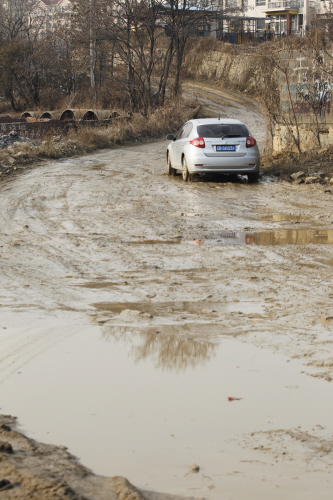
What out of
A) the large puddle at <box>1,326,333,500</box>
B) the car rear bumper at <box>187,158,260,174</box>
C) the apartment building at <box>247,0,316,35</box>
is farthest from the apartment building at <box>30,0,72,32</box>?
the large puddle at <box>1,326,333,500</box>

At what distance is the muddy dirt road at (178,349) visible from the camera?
9.87 feet

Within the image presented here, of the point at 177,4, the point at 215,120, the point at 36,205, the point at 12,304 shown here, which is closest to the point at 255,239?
the point at 12,304

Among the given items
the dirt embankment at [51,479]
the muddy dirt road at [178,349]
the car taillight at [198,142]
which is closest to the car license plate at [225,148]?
the car taillight at [198,142]

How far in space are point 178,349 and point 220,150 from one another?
9.95m

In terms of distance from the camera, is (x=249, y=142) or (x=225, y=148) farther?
(x=249, y=142)

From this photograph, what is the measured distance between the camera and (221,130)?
557 inches

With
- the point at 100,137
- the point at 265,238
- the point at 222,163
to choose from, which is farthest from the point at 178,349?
the point at 100,137

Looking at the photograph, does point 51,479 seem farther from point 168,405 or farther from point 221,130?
point 221,130

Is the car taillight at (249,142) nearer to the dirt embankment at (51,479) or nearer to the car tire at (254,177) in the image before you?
the car tire at (254,177)

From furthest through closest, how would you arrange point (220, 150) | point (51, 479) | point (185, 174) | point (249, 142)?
1. point (185, 174)
2. point (249, 142)
3. point (220, 150)
4. point (51, 479)

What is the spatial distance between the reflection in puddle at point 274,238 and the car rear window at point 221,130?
5.63 meters

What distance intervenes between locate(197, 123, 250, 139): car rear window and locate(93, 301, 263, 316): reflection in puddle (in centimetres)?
911

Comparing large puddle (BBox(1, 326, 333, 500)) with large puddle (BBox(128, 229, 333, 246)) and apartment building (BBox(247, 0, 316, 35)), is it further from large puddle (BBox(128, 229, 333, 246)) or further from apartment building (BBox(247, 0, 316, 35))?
apartment building (BBox(247, 0, 316, 35))

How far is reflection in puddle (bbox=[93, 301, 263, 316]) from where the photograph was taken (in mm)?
5266
